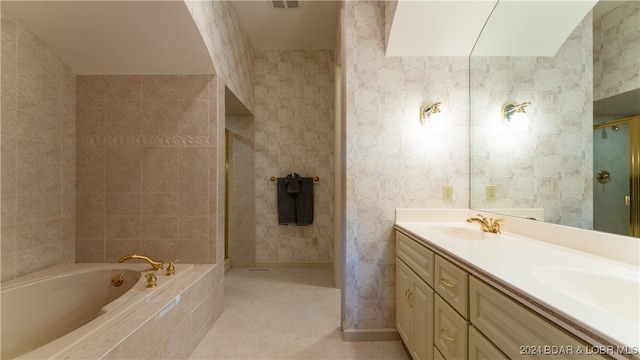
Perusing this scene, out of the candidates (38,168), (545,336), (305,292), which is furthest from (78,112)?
(545,336)

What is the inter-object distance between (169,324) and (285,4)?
272cm

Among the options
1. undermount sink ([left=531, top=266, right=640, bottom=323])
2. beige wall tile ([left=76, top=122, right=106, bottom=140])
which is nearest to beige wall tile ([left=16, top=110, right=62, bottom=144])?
beige wall tile ([left=76, top=122, right=106, bottom=140])

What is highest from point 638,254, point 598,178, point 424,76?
point 424,76

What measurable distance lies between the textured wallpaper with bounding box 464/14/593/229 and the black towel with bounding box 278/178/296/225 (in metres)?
2.04

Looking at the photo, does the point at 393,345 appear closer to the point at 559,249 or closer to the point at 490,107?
the point at 559,249

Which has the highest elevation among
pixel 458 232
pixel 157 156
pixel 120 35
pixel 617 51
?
pixel 120 35

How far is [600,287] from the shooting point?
2.44 ft

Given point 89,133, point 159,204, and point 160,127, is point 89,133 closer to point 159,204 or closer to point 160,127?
point 160,127

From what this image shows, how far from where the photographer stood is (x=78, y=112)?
1893 mm

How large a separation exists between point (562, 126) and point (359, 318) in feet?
5.32

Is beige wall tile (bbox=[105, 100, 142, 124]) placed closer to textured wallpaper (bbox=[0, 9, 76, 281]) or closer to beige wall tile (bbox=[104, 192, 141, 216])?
textured wallpaper (bbox=[0, 9, 76, 281])

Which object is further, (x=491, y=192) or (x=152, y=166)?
(x=152, y=166)

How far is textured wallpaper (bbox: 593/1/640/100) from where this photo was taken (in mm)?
821

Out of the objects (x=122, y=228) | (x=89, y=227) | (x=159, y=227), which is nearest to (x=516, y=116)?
(x=159, y=227)
